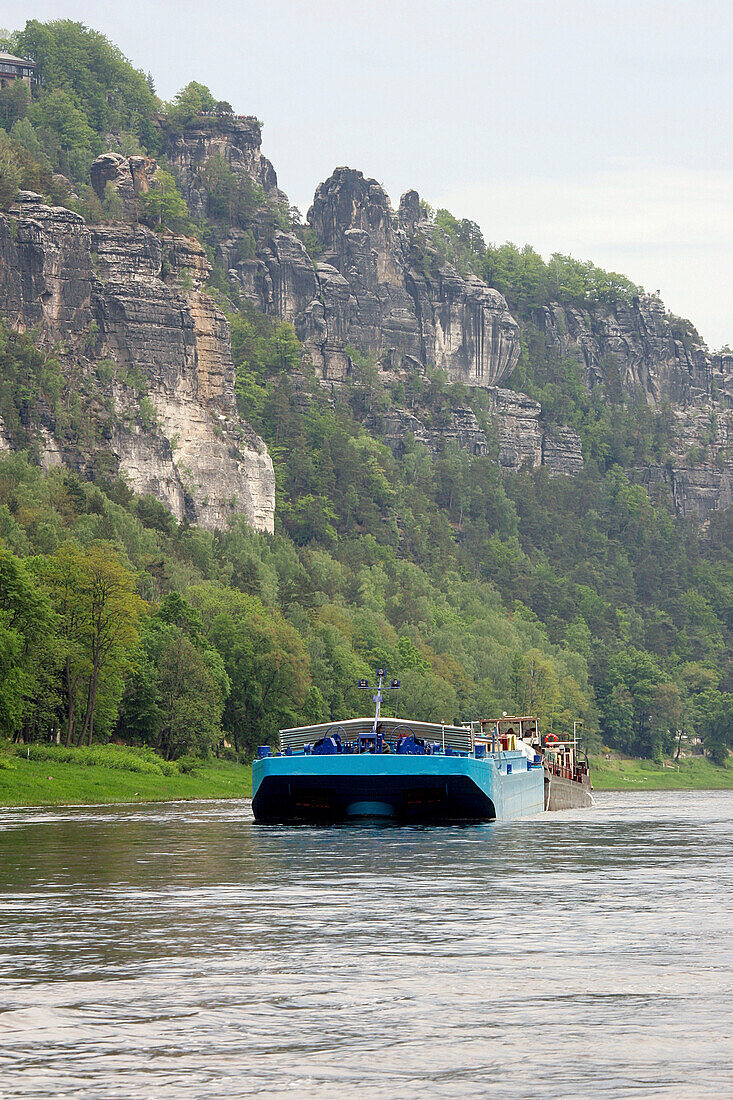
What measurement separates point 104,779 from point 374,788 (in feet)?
108

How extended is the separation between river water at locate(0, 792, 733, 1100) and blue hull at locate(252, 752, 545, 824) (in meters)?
13.5

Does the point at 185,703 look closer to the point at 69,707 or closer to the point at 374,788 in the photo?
the point at 69,707

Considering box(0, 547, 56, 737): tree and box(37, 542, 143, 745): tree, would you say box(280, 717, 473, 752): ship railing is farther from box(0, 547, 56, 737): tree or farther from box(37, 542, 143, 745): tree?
box(37, 542, 143, 745): tree

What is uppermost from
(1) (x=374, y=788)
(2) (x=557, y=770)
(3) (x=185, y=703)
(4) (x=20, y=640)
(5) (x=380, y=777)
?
(4) (x=20, y=640)

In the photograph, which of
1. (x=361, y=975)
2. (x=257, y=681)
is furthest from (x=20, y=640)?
(x=361, y=975)

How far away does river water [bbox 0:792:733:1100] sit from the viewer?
55.7 ft

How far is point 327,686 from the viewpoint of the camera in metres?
145

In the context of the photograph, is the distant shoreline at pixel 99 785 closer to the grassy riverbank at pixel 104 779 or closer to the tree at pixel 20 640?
the grassy riverbank at pixel 104 779

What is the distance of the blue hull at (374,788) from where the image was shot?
60.3 metres

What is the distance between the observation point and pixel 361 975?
77.1ft

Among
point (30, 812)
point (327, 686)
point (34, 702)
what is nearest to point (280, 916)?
point (30, 812)

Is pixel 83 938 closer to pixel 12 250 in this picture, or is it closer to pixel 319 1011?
pixel 319 1011

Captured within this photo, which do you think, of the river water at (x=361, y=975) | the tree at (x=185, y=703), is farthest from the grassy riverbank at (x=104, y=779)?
the river water at (x=361, y=975)

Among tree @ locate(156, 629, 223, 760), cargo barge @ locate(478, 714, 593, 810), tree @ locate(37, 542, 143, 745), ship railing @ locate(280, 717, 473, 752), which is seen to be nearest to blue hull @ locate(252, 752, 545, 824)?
ship railing @ locate(280, 717, 473, 752)
